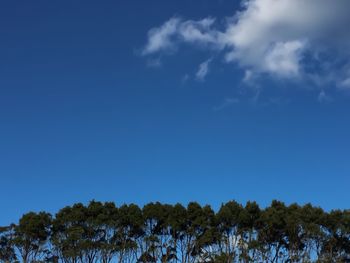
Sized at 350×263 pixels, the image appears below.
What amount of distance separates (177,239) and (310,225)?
1585 cm

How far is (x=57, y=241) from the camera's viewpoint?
218 feet

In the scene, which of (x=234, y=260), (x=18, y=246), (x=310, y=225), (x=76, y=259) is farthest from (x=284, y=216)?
(x=18, y=246)

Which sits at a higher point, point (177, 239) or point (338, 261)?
point (177, 239)

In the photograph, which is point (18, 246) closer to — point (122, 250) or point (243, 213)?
point (122, 250)

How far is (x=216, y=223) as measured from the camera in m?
66.6

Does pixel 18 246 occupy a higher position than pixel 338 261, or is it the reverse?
pixel 18 246

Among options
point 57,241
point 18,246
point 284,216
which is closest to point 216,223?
point 284,216

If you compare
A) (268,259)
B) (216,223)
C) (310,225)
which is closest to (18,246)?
(216,223)

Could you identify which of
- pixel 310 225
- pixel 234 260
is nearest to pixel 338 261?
pixel 310 225

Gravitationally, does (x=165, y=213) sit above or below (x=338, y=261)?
above

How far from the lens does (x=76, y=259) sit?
6612cm

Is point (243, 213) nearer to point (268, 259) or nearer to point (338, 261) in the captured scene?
point (268, 259)

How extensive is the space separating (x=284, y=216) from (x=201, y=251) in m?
10.7

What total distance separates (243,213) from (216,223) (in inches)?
136
